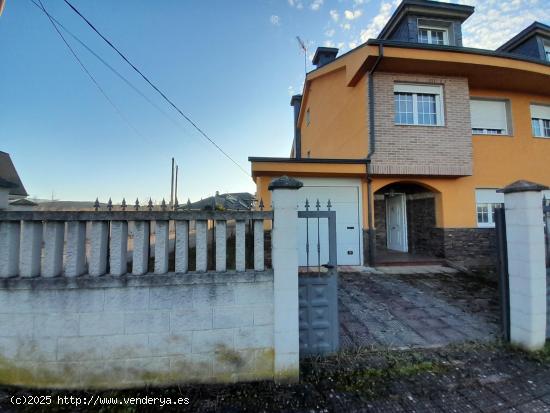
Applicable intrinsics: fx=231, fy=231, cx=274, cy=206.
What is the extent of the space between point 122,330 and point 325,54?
12.2 metres

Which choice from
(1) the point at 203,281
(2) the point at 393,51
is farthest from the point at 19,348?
(2) the point at 393,51

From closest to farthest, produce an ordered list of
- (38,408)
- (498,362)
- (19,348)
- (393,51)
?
(38,408), (19,348), (498,362), (393,51)

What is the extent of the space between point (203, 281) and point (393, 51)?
24.3ft

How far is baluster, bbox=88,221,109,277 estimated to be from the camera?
211cm

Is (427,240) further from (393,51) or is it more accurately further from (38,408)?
(38,408)

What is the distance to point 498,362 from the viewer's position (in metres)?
2.50

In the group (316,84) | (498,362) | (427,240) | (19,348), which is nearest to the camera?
(19,348)

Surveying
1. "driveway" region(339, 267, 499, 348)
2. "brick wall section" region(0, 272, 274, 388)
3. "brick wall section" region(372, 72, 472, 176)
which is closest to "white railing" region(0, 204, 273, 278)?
"brick wall section" region(0, 272, 274, 388)

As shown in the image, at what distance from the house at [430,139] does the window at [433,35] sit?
4 cm

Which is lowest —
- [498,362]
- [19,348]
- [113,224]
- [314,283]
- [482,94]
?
[498,362]

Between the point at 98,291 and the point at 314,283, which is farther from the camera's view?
the point at 314,283

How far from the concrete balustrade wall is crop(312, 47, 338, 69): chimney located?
10.8 metres

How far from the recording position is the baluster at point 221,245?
2.21 m

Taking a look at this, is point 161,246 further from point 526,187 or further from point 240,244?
point 526,187
